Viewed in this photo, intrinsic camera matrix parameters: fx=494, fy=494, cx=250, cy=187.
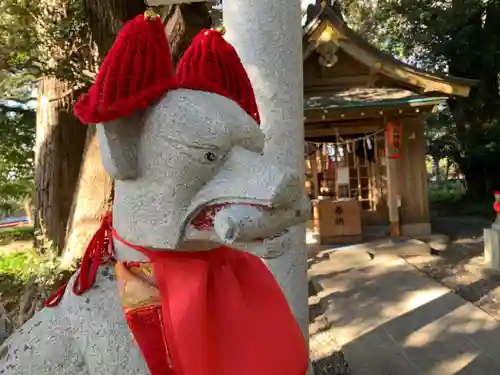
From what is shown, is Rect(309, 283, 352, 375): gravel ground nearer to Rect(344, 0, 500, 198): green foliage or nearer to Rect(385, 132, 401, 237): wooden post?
Rect(385, 132, 401, 237): wooden post

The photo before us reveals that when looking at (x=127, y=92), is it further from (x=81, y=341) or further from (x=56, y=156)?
(x=56, y=156)

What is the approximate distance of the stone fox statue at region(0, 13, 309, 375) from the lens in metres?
1.09

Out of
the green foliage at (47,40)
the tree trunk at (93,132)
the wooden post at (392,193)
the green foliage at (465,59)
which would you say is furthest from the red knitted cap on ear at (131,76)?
the green foliage at (465,59)

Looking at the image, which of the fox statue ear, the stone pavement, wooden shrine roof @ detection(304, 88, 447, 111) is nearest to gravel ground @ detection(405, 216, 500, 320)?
the stone pavement

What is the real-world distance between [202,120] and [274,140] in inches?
54.5

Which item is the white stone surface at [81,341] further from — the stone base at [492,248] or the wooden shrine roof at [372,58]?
the wooden shrine roof at [372,58]

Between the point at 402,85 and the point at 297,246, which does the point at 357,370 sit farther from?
the point at 402,85

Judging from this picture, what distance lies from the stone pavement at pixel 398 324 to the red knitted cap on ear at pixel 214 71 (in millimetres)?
3384

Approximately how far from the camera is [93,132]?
398 centimetres

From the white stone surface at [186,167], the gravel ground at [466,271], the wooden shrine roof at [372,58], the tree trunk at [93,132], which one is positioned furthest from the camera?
the wooden shrine roof at [372,58]

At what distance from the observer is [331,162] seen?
966 cm

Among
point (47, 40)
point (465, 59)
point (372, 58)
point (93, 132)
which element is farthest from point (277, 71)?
point (465, 59)

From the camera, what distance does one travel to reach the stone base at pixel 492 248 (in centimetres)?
711

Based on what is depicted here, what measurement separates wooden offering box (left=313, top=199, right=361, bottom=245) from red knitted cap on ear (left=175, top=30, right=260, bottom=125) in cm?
767
